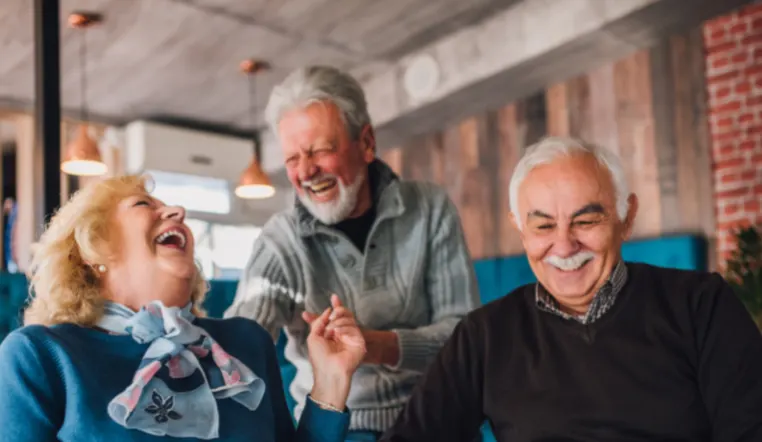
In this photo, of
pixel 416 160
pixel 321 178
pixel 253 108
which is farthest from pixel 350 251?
pixel 253 108

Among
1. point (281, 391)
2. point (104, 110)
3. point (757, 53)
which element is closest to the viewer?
point (281, 391)

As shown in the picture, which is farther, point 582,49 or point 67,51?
point 67,51

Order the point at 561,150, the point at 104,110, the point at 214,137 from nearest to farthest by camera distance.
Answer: the point at 561,150 → the point at 104,110 → the point at 214,137

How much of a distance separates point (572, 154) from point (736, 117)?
3.20 m

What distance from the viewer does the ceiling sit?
4.84 meters

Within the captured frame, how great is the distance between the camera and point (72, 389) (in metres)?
1.36

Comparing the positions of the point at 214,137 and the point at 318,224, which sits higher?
the point at 214,137

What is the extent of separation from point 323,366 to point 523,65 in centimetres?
367

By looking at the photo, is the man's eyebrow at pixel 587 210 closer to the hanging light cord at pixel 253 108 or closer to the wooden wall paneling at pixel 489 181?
the wooden wall paneling at pixel 489 181

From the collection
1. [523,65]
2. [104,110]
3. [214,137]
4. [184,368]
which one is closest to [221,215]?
[214,137]

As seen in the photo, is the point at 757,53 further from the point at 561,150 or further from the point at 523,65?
the point at 561,150

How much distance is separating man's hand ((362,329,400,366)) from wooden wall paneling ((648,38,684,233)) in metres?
3.15

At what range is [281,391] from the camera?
5.60 feet

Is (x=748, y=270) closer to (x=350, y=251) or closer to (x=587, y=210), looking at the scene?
(x=350, y=251)
